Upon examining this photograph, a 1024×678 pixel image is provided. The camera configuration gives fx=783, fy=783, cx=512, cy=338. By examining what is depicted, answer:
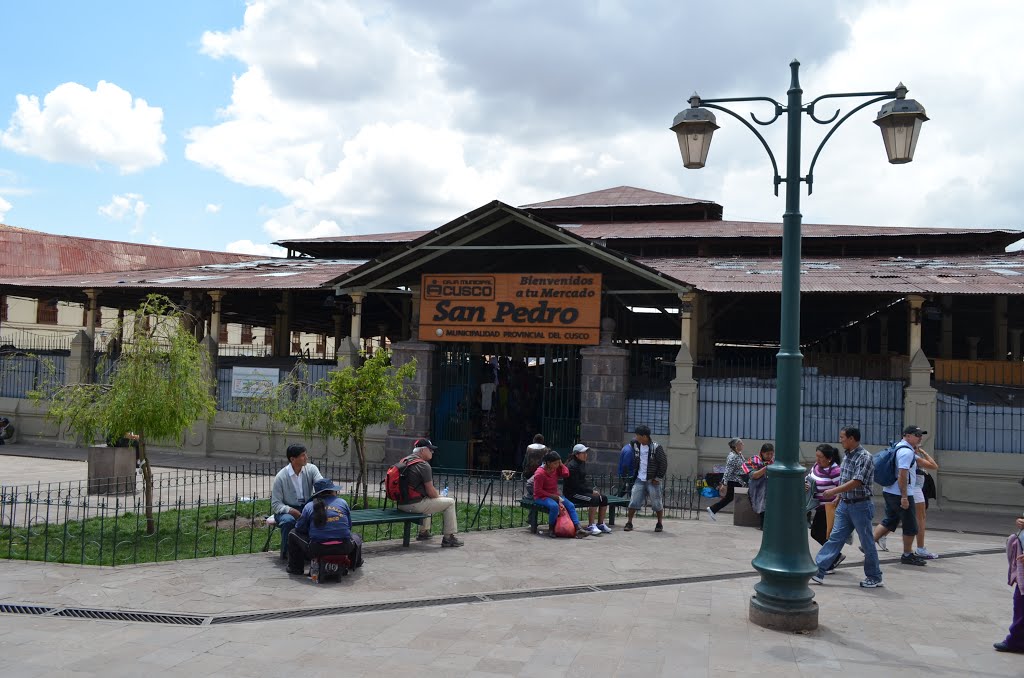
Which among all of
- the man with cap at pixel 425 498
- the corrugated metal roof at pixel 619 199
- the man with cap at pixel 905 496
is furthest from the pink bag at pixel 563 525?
the corrugated metal roof at pixel 619 199

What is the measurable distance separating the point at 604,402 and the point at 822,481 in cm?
738

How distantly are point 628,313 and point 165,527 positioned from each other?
17.7 m

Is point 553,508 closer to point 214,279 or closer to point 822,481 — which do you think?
point 822,481

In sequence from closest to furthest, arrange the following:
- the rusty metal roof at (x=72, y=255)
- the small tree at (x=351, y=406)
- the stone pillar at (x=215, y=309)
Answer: the small tree at (x=351, y=406), the stone pillar at (x=215, y=309), the rusty metal roof at (x=72, y=255)

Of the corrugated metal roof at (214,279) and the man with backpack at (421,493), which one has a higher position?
the corrugated metal roof at (214,279)

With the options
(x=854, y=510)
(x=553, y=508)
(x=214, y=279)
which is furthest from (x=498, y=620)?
(x=214, y=279)

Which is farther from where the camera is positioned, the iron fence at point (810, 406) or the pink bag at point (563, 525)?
the iron fence at point (810, 406)

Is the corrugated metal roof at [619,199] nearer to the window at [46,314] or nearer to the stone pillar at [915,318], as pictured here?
the stone pillar at [915,318]

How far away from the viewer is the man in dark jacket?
454 inches

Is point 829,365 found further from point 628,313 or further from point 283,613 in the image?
point 283,613

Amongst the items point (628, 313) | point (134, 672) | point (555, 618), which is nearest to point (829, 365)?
point (628, 313)

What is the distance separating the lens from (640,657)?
6.21 meters

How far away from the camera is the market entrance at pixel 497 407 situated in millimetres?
17469

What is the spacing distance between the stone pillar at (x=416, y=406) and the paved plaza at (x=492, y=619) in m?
7.51
